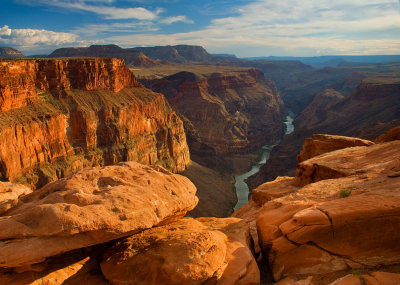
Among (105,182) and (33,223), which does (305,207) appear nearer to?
(105,182)

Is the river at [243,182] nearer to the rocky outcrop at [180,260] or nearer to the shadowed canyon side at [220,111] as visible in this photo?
the shadowed canyon side at [220,111]

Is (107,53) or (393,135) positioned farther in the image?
(107,53)

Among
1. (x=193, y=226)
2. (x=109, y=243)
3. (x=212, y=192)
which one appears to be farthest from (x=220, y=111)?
(x=109, y=243)

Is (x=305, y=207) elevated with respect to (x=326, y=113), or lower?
elevated

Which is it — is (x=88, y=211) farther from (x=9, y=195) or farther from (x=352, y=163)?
(x=352, y=163)

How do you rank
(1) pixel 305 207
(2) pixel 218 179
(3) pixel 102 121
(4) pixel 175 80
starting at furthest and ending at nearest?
(4) pixel 175 80 → (2) pixel 218 179 → (3) pixel 102 121 → (1) pixel 305 207

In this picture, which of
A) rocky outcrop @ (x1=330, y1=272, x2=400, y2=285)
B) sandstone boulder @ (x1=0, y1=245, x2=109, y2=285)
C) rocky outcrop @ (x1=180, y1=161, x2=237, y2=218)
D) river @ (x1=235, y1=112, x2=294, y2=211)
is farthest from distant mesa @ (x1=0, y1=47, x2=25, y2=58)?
rocky outcrop @ (x1=330, y1=272, x2=400, y2=285)

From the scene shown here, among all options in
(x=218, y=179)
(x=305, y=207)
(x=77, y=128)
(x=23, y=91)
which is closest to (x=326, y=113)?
(x=218, y=179)
